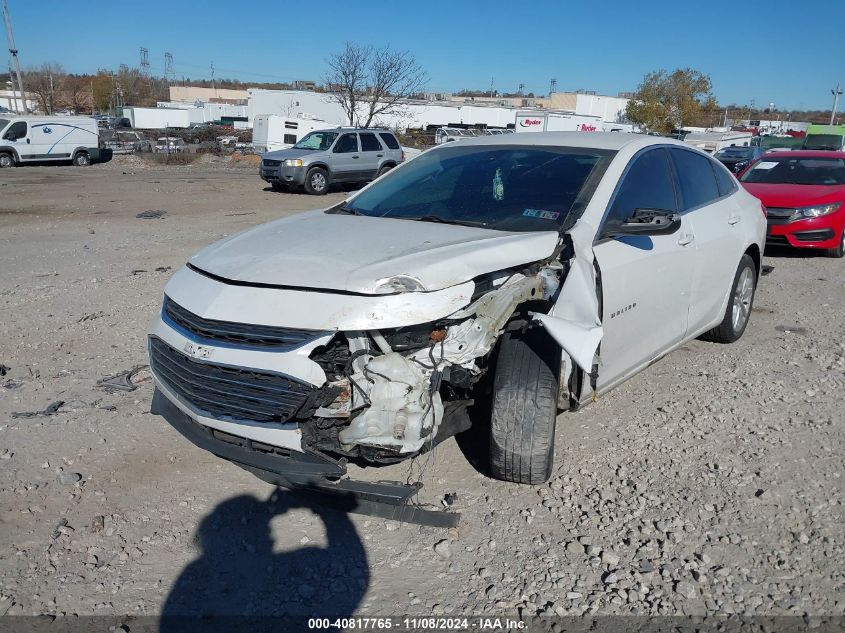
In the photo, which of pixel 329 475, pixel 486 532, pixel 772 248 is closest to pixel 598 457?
pixel 486 532

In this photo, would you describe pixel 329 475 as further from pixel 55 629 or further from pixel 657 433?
pixel 657 433

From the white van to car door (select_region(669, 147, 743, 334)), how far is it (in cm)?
2900

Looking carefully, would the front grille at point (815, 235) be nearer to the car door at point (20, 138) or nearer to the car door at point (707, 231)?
the car door at point (707, 231)

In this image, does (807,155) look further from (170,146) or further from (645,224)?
(170,146)

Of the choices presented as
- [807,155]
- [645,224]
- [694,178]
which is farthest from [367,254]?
[807,155]

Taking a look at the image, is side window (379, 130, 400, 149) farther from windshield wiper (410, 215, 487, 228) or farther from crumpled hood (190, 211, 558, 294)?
crumpled hood (190, 211, 558, 294)

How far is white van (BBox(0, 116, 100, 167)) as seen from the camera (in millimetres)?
27250

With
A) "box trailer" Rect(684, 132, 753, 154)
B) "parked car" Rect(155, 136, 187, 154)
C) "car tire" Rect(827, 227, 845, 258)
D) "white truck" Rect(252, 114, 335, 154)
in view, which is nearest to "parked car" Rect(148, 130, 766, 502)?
"car tire" Rect(827, 227, 845, 258)

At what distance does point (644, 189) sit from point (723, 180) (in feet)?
5.43

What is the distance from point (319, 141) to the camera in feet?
67.6

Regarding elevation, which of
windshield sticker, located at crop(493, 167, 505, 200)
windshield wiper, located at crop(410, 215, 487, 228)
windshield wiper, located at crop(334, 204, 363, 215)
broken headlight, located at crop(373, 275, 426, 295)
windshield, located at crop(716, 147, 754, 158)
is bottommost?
broken headlight, located at crop(373, 275, 426, 295)

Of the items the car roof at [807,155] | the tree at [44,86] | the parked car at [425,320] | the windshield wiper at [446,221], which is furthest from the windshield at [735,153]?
the tree at [44,86]

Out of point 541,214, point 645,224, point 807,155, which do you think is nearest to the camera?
point 645,224

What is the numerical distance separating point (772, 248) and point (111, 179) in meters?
21.4
